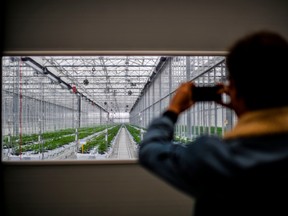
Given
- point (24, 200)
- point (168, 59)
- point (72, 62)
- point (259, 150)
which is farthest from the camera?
point (72, 62)

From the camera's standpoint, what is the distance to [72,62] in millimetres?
10266

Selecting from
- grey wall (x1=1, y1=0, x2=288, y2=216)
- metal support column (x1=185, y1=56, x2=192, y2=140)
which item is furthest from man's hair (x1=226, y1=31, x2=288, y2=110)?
metal support column (x1=185, y1=56, x2=192, y2=140)

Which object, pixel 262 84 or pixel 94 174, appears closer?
pixel 262 84

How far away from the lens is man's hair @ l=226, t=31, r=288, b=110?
0.66 meters

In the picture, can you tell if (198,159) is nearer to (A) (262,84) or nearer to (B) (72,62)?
(A) (262,84)
